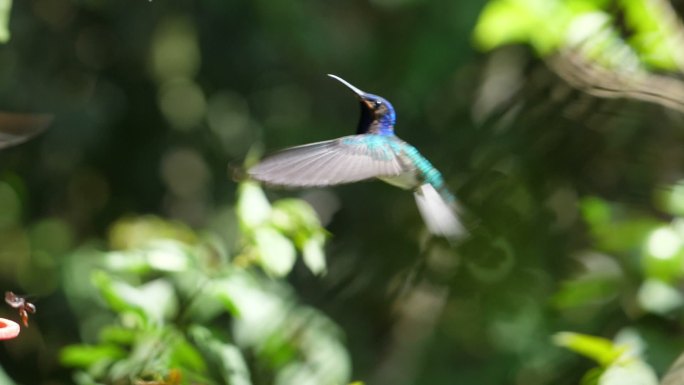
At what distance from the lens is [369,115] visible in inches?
37.1

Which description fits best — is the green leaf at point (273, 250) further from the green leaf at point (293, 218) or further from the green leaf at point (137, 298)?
the green leaf at point (137, 298)

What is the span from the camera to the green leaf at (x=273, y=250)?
4.70 feet

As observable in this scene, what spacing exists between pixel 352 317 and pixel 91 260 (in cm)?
57

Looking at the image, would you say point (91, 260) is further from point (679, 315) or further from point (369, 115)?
point (369, 115)

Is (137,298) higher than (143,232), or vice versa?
(137,298)

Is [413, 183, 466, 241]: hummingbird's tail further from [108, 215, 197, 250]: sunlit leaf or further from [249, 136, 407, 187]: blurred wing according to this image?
[108, 215, 197, 250]: sunlit leaf

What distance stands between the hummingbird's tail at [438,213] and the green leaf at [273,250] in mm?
443

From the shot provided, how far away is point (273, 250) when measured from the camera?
4.77ft

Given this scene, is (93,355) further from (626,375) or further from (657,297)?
(657,297)

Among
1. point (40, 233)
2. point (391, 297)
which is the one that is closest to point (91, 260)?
point (40, 233)

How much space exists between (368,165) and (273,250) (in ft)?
2.04

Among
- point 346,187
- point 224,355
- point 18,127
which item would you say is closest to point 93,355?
point 224,355

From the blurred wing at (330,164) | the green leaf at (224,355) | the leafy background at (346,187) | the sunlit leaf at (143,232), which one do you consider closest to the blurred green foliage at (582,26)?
the leafy background at (346,187)

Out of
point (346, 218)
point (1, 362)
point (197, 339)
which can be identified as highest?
point (197, 339)
